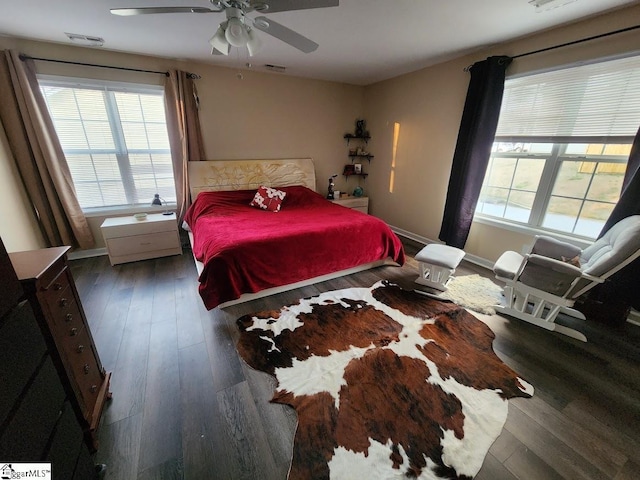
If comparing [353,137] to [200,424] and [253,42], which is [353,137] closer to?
[253,42]

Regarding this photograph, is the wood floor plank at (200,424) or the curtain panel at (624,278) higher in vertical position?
the curtain panel at (624,278)

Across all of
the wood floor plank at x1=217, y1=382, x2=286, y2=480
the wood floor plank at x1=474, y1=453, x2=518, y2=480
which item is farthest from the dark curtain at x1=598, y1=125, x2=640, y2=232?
the wood floor plank at x1=217, y1=382, x2=286, y2=480

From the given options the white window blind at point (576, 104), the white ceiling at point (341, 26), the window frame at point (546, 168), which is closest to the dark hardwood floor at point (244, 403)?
the window frame at point (546, 168)

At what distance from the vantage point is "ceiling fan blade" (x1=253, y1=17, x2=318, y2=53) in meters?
1.67

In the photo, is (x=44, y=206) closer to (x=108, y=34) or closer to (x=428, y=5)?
(x=108, y=34)

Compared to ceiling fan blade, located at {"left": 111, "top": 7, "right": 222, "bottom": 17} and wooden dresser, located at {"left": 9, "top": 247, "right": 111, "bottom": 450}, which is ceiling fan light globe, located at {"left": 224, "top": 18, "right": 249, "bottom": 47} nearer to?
ceiling fan blade, located at {"left": 111, "top": 7, "right": 222, "bottom": 17}

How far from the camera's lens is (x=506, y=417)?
4.72 ft

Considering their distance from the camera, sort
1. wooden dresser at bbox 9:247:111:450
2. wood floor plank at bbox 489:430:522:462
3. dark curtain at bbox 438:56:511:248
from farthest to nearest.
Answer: dark curtain at bbox 438:56:511:248, wood floor plank at bbox 489:430:522:462, wooden dresser at bbox 9:247:111:450

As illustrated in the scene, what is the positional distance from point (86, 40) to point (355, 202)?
3.95 meters

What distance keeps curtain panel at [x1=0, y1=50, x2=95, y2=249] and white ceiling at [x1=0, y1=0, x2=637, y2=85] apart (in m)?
0.41

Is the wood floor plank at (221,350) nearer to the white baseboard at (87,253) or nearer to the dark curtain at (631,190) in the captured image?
the white baseboard at (87,253)

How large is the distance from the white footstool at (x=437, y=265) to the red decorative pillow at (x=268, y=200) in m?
1.94

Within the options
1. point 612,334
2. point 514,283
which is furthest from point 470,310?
point 612,334

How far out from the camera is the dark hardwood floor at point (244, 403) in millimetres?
1222
